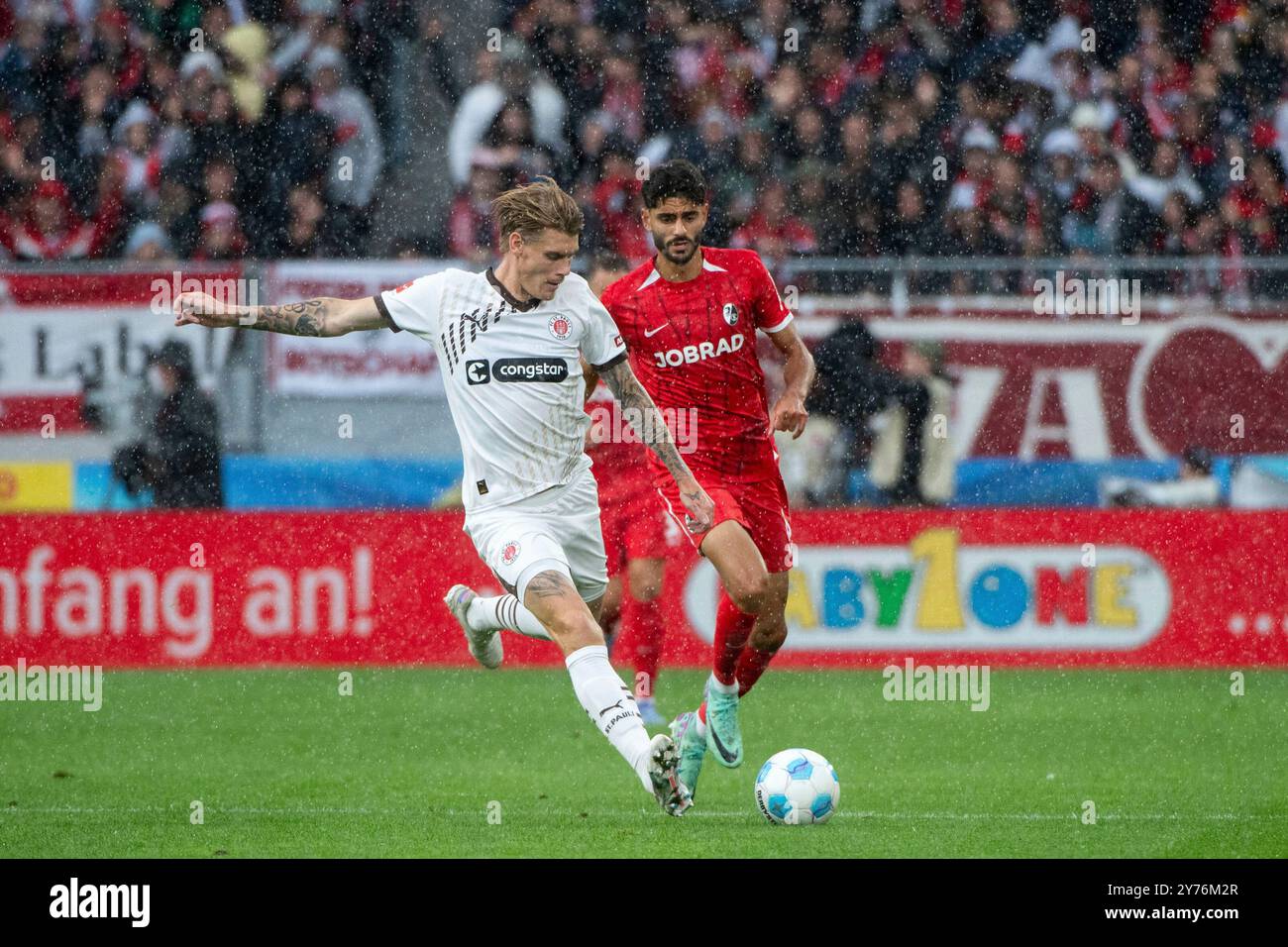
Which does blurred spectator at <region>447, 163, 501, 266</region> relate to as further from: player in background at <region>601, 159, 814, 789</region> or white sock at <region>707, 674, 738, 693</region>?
white sock at <region>707, 674, 738, 693</region>

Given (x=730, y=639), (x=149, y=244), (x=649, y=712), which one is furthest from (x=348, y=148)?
(x=730, y=639)

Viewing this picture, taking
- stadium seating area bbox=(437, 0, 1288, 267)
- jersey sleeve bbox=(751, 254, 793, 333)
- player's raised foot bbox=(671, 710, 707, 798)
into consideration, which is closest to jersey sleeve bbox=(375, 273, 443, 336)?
jersey sleeve bbox=(751, 254, 793, 333)

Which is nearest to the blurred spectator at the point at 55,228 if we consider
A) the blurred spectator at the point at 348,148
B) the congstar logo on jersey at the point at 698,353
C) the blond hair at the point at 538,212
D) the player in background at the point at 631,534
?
the blurred spectator at the point at 348,148

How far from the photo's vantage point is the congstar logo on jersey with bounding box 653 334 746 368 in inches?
302

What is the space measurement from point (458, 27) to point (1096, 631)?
6515mm

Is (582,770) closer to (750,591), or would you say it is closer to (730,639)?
(730,639)

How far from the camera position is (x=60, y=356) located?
1196 cm

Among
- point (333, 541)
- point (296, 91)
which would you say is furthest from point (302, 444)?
Answer: point (296, 91)

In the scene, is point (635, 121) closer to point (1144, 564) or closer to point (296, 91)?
point (296, 91)

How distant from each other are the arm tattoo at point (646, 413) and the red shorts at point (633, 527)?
2.33 meters

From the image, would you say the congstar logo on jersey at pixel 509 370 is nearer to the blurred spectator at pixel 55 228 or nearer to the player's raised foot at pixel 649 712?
the player's raised foot at pixel 649 712

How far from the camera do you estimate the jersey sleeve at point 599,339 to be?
675 cm

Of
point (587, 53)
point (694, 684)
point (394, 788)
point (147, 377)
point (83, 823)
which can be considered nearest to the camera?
point (83, 823)

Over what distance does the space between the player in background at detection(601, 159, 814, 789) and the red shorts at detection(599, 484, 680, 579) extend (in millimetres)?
1382
